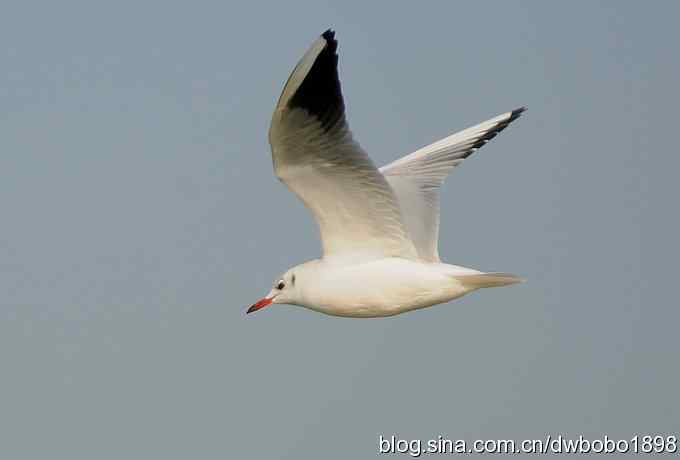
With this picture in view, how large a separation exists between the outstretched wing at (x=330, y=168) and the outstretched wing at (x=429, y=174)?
2.09 feet

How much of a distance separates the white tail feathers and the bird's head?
1.52 m

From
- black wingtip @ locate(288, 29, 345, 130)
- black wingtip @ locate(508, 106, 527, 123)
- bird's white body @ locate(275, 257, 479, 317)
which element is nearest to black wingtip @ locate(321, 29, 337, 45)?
black wingtip @ locate(288, 29, 345, 130)

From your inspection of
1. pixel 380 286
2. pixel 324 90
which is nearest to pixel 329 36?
pixel 324 90

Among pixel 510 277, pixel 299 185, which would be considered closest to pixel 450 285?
pixel 510 277

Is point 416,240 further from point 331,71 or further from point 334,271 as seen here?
point 331,71

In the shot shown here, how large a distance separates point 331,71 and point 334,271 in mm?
2035

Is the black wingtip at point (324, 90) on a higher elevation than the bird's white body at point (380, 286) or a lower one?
higher

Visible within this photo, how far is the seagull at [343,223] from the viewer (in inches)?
419

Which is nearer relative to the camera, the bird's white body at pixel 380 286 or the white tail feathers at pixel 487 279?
the white tail feathers at pixel 487 279

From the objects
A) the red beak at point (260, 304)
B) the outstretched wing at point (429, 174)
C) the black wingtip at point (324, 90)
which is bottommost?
the red beak at point (260, 304)

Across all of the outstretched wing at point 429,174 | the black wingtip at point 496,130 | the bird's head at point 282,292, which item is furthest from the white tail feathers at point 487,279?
the black wingtip at point 496,130

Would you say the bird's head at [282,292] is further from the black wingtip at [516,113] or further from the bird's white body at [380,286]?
the black wingtip at [516,113]

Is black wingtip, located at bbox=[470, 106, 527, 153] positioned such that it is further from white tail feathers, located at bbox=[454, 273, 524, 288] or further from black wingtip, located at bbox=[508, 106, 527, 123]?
white tail feathers, located at bbox=[454, 273, 524, 288]

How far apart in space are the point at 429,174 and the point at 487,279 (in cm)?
239
